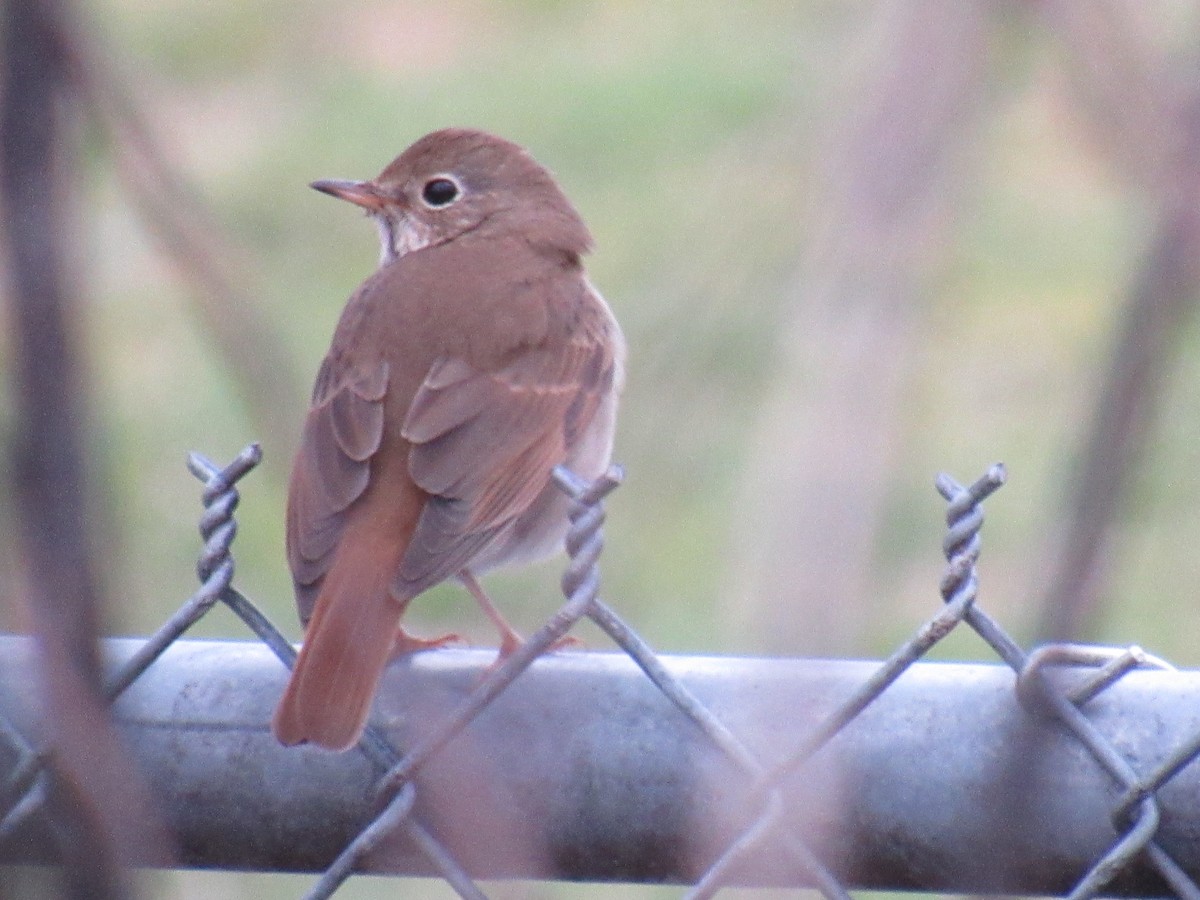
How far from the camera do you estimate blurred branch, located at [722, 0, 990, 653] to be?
32.8 inches

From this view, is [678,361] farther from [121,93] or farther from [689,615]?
[689,615]

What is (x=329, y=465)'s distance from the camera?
328 cm

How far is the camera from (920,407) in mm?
1325

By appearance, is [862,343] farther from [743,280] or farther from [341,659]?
[341,659]

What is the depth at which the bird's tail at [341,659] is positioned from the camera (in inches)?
78.1

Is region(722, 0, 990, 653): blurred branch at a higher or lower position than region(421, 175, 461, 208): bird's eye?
higher

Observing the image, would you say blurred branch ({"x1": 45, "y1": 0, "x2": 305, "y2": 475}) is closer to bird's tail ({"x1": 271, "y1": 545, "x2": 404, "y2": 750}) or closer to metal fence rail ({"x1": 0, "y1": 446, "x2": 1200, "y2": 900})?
metal fence rail ({"x1": 0, "y1": 446, "x2": 1200, "y2": 900})

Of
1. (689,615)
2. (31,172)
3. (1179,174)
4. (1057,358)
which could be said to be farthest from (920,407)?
(1057,358)

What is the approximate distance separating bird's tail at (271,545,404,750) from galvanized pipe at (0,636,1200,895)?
5 centimetres

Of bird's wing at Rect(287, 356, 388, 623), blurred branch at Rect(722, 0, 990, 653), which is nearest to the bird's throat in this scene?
bird's wing at Rect(287, 356, 388, 623)

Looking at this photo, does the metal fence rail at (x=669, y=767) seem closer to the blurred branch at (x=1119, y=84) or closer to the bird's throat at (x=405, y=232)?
the blurred branch at (x=1119, y=84)

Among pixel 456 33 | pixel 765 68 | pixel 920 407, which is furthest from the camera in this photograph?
pixel 456 33

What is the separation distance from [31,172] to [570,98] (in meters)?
8.20

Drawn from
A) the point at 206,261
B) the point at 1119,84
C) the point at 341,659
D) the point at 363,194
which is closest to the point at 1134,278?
the point at 1119,84
